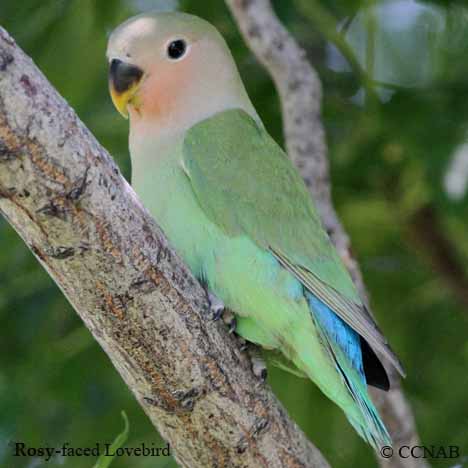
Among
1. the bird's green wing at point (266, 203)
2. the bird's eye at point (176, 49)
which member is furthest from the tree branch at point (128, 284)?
the bird's eye at point (176, 49)

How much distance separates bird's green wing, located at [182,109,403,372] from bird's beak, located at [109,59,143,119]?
267 mm

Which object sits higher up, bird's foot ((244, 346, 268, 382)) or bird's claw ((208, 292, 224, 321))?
bird's claw ((208, 292, 224, 321))

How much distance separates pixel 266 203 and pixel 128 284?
95 centimetres

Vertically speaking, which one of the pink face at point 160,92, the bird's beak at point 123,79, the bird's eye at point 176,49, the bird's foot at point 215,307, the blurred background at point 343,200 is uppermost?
the bird's beak at point 123,79

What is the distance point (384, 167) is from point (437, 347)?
3.36ft

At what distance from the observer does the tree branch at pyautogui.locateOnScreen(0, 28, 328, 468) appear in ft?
7.40

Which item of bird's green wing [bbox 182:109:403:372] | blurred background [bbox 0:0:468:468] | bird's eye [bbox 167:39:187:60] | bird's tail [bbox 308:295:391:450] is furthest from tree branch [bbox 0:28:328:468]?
bird's eye [bbox 167:39:187:60]

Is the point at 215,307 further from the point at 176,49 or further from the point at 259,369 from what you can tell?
the point at 176,49

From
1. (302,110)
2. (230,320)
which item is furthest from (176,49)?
(230,320)

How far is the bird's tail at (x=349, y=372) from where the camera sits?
3.08 m

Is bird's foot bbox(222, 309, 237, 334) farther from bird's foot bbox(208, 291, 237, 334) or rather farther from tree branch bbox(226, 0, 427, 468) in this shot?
tree branch bbox(226, 0, 427, 468)

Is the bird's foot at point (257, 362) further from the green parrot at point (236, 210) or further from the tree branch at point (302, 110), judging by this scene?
the tree branch at point (302, 110)

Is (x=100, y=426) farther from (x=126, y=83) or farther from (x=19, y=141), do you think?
(x=19, y=141)

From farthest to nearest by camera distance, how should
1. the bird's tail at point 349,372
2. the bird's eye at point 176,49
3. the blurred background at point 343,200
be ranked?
the blurred background at point 343,200 → the bird's eye at point 176,49 → the bird's tail at point 349,372
